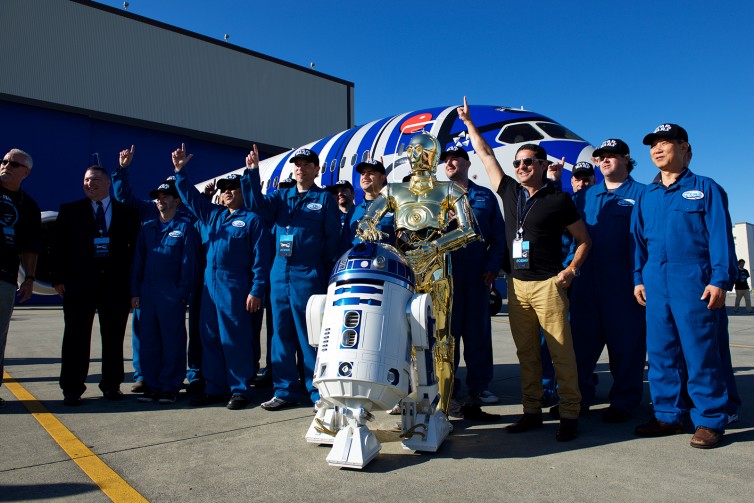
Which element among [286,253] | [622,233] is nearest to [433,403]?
[286,253]

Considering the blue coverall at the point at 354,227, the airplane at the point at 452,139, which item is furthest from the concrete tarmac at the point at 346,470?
the airplane at the point at 452,139

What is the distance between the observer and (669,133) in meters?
3.75

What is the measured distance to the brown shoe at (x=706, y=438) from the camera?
337 cm

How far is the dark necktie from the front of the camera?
206 inches

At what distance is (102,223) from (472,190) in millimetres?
3619

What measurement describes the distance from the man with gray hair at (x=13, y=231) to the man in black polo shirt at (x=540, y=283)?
4327 mm

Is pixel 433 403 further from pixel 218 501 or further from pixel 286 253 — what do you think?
pixel 286 253

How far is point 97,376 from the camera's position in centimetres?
636

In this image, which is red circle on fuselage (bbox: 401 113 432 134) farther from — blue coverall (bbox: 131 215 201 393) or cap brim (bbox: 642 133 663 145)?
cap brim (bbox: 642 133 663 145)

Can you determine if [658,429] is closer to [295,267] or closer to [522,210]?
[522,210]

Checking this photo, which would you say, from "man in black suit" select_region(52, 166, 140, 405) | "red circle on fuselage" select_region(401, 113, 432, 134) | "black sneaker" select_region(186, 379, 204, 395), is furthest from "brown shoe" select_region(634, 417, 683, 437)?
"red circle on fuselage" select_region(401, 113, 432, 134)

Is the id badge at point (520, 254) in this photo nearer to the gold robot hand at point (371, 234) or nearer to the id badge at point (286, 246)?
the gold robot hand at point (371, 234)

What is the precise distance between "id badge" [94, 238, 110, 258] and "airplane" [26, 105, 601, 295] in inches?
127

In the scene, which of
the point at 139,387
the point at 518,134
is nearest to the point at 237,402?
the point at 139,387
